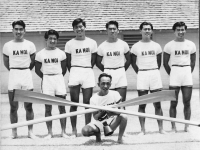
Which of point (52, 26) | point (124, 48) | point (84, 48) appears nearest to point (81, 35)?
point (84, 48)

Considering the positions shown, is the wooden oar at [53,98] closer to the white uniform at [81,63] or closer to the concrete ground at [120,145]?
the concrete ground at [120,145]

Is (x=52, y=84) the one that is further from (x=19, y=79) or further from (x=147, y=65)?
(x=147, y=65)

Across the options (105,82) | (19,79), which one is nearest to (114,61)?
(105,82)

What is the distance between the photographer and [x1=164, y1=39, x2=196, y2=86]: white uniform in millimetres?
6855

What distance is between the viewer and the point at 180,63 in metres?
6.87

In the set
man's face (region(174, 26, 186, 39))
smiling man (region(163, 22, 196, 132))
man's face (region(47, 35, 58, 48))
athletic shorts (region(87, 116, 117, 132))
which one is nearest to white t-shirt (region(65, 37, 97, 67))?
man's face (region(47, 35, 58, 48))

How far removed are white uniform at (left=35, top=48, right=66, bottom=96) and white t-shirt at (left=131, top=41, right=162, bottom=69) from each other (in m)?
1.41

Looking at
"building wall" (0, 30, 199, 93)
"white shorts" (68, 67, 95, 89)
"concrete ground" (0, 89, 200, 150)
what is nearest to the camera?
"concrete ground" (0, 89, 200, 150)

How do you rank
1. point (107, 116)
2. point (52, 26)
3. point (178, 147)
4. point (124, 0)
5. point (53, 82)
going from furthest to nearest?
point (124, 0) < point (52, 26) < point (53, 82) < point (107, 116) < point (178, 147)

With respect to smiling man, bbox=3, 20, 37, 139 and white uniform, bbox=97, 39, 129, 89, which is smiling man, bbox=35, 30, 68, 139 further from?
white uniform, bbox=97, 39, 129, 89

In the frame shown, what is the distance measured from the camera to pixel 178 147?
559cm

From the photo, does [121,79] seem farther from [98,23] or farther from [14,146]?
[98,23]

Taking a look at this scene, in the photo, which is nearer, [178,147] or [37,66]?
[178,147]

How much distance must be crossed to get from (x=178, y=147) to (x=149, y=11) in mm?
10623
